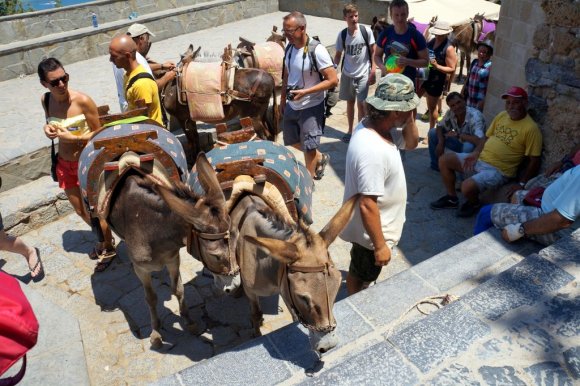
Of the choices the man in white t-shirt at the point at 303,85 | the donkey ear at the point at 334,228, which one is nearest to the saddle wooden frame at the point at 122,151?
the donkey ear at the point at 334,228

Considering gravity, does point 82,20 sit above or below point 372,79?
above

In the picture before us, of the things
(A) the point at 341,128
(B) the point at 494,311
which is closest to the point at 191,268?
(B) the point at 494,311

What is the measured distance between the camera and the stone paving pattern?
254cm

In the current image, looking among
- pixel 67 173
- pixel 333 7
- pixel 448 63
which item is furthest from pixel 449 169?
pixel 333 7

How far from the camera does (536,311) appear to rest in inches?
106

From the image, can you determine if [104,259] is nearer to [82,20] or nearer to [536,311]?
[536,311]

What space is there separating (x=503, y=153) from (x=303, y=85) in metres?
2.43

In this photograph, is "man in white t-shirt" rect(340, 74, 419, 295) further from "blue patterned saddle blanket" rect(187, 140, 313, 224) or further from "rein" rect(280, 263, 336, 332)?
"rein" rect(280, 263, 336, 332)

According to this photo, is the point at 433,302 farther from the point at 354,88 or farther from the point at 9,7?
the point at 9,7

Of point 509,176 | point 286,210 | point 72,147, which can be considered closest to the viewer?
point 286,210

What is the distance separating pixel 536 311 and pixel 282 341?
1.46 meters

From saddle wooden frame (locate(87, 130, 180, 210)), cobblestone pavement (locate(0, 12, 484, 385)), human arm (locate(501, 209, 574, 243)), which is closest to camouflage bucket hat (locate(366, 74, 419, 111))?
human arm (locate(501, 209, 574, 243))

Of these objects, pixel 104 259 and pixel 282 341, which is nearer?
pixel 282 341

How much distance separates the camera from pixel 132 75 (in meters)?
Answer: 4.96
